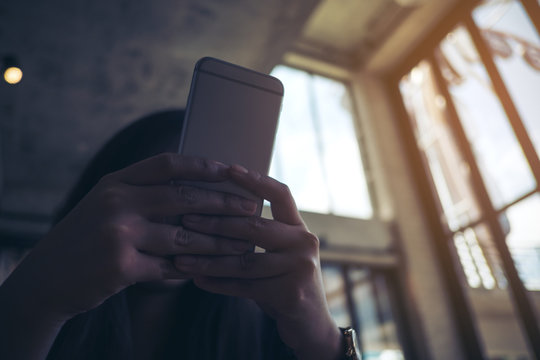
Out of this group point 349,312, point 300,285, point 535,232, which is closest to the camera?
point 300,285

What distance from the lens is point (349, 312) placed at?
195 inches

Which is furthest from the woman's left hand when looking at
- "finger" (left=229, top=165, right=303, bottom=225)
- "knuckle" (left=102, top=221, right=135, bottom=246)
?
"knuckle" (left=102, top=221, right=135, bottom=246)

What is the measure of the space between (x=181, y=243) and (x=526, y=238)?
5280 mm

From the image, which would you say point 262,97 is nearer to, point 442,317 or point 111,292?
point 111,292

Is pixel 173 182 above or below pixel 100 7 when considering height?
below

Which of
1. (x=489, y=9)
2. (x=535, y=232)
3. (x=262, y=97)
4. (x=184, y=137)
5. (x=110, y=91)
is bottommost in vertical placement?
(x=184, y=137)

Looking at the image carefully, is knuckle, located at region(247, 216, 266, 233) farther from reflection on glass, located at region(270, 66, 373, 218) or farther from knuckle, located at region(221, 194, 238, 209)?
reflection on glass, located at region(270, 66, 373, 218)

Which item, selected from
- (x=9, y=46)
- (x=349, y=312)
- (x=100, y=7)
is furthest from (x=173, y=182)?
(x=349, y=312)

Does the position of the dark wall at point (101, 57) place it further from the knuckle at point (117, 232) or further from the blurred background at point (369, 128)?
the knuckle at point (117, 232)

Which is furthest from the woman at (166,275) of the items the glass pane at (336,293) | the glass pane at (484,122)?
the glass pane at (484,122)

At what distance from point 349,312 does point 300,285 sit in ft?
15.3

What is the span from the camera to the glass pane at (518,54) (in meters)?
4.70

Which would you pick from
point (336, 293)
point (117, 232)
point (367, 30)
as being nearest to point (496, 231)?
point (336, 293)

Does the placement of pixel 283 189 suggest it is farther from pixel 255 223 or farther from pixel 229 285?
pixel 229 285
